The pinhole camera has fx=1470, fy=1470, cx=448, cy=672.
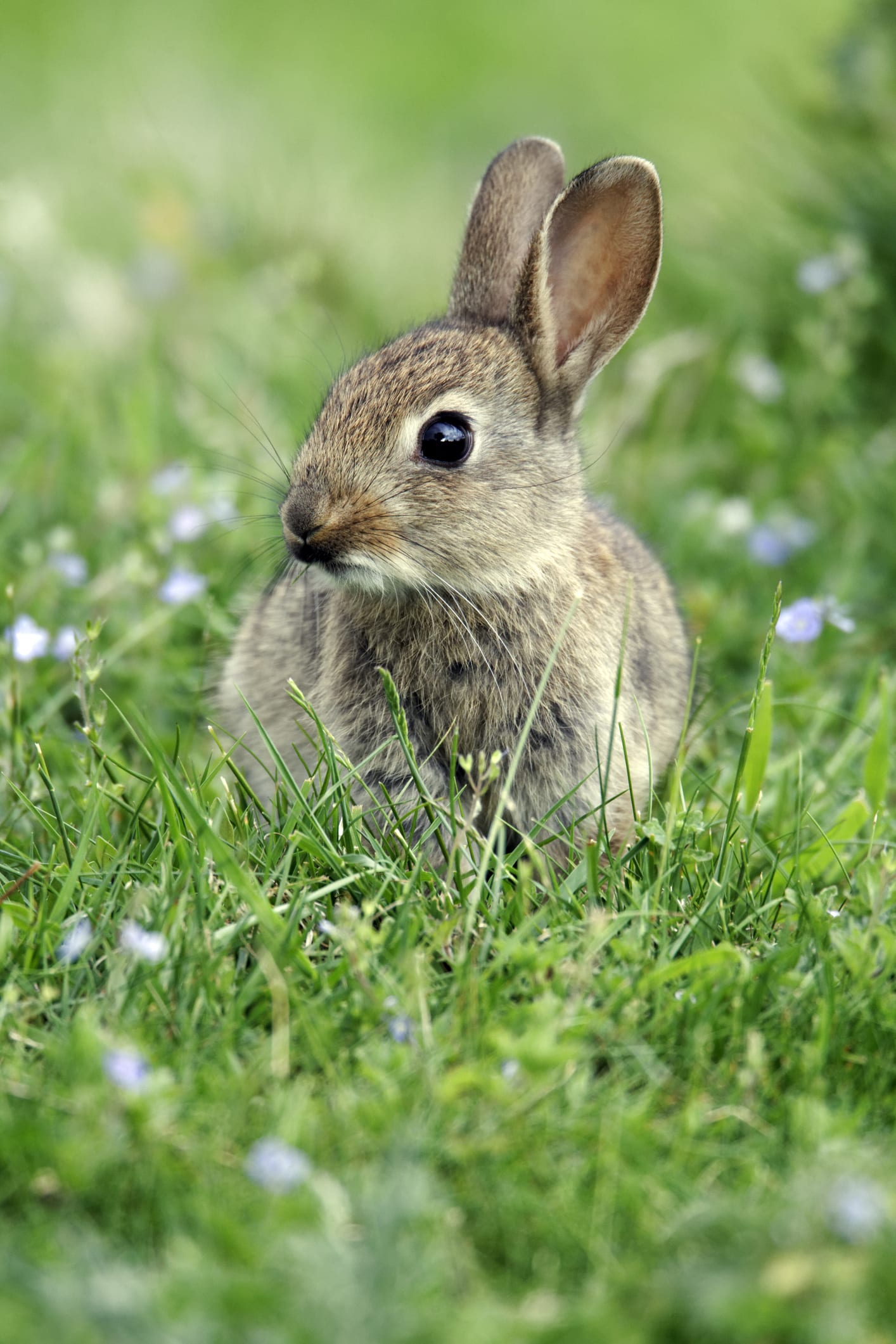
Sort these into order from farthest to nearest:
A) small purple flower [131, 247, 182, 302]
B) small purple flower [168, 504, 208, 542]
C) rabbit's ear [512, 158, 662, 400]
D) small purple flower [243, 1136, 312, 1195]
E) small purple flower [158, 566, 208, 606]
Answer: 1. small purple flower [131, 247, 182, 302]
2. small purple flower [168, 504, 208, 542]
3. small purple flower [158, 566, 208, 606]
4. rabbit's ear [512, 158, 662, 400]
5. small purple flower [243, 1136, 312, 1195]

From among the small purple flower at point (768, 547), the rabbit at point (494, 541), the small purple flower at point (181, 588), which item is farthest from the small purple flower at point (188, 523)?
the small purple flower at point (768, 547)

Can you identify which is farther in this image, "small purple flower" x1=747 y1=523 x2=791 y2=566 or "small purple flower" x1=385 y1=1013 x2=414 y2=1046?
"small purple flower" x1=747 y1=523 x2=791 y2=566

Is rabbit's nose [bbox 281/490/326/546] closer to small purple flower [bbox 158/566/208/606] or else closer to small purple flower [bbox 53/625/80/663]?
small purple flower [bbox 53/625/80/663]

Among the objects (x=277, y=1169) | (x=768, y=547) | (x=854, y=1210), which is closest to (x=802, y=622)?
(x=768, y=547)

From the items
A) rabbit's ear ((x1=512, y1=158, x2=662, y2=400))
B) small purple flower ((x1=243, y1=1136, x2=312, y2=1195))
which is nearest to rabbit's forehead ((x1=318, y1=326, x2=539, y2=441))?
rabbit's ear ((x1=512, y1=158, x2=662, y2=400))

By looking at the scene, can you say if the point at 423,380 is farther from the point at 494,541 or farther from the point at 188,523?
the point at 188,523

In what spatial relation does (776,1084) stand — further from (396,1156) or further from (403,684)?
(403,684)
